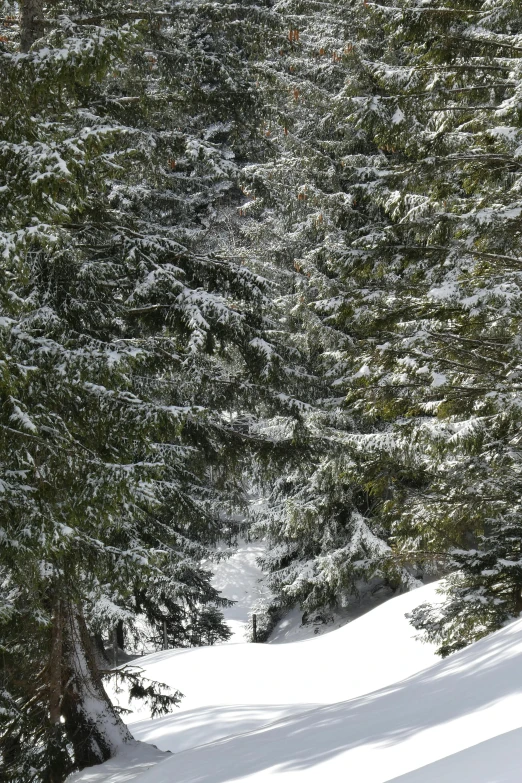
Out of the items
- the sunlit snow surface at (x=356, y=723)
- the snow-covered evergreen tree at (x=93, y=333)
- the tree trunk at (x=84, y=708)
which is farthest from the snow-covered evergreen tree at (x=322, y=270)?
the tree trunk at (x=84, y=708)

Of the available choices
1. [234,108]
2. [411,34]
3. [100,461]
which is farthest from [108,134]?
[411,34]

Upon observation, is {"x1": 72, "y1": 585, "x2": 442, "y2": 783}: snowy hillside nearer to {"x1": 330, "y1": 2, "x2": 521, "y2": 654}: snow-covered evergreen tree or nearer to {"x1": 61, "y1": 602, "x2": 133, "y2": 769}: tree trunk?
{"x1": 61, "y1": 602, "x2": 133, "y2": 769}: tree trunk

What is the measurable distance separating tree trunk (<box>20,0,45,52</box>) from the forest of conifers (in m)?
0.02

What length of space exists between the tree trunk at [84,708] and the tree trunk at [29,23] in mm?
5399

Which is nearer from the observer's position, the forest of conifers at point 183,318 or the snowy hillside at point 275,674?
the forest of conifers at point 183,318

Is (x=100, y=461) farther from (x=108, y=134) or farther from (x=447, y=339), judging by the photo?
(x=447, y=339)

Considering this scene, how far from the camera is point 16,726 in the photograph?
612cm

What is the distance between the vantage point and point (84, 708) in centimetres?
661

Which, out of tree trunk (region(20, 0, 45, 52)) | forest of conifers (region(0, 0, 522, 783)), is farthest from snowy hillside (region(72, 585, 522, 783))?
tree trunk (region(20, 0, 45, 52))

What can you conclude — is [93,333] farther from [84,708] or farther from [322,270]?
[322,270]

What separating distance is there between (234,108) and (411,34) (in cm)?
187

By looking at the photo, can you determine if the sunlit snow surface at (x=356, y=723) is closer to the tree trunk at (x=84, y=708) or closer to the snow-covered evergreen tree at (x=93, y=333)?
the tree trunk at (x=84, y=708)

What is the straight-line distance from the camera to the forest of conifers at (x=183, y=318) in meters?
4.79

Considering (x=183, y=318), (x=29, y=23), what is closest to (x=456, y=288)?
(x=183, y=318)
